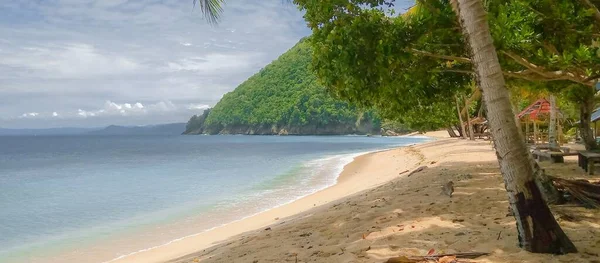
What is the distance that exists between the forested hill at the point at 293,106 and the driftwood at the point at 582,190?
99.7 m

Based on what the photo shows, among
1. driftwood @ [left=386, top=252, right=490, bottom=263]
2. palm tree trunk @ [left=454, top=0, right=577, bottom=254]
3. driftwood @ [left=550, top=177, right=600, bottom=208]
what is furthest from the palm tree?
driftwood @ [left=550, top=177, right=600, bottom=208]

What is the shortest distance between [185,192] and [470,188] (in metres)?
13.6

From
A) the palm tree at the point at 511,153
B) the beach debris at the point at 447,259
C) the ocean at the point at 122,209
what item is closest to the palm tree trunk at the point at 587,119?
the ocean at the point at 122,209

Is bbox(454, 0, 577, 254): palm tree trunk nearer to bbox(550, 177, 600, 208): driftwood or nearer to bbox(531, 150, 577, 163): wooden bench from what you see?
bbox(550, 177, 600, 208): driftwood

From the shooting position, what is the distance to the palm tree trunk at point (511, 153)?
3416 millimetres

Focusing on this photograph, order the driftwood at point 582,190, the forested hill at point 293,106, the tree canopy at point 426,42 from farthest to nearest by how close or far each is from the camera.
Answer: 1. the forested hill at point 293,106
2. the tree canopy at point 426,42
3. the driftwood at point 582,190

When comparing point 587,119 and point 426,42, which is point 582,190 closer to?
point 426,42

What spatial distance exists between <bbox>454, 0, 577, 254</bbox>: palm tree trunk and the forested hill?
102m

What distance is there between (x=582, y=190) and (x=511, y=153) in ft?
9.53

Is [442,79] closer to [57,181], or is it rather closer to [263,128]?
[57,181]

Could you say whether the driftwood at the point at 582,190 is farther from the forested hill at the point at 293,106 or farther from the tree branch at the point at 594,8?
the forested hill at the point at 293,106

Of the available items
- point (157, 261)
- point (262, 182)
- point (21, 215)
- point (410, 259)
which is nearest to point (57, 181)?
point (21, 215)

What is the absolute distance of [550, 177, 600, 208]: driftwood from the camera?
528 cm

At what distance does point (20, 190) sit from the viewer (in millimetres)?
22500
